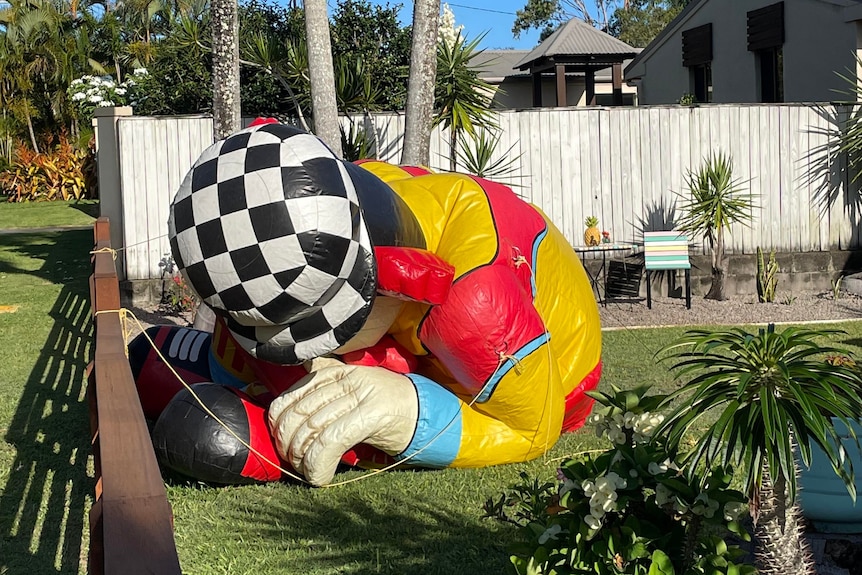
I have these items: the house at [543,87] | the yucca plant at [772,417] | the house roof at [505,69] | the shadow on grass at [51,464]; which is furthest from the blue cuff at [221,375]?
the house at [543,87]

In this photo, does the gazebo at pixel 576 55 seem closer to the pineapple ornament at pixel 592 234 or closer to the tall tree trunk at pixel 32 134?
the pineapple ornament at pixel 592 234

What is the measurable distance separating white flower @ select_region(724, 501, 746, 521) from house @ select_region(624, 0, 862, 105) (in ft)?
36.8

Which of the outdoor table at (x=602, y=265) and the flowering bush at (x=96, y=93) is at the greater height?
the flowering bush at (x=96, y=93)

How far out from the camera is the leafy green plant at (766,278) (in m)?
12.5

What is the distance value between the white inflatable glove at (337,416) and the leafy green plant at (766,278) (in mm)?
8007

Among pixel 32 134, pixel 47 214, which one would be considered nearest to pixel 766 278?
pixel 47 214

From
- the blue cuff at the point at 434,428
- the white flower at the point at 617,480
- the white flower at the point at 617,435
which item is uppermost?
the white flower at the point at 617,435

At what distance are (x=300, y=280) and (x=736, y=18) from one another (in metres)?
17.4

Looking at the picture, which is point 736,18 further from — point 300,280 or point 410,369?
point 300,280

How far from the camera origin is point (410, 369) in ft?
20.1

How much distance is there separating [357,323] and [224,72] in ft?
19.1

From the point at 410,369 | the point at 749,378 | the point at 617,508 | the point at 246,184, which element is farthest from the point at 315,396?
the point at 749,378

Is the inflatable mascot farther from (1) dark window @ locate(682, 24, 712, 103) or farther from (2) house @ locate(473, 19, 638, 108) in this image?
(2) house @ locate(473, 19, 638, 108)

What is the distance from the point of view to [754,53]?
19250 millimetres
